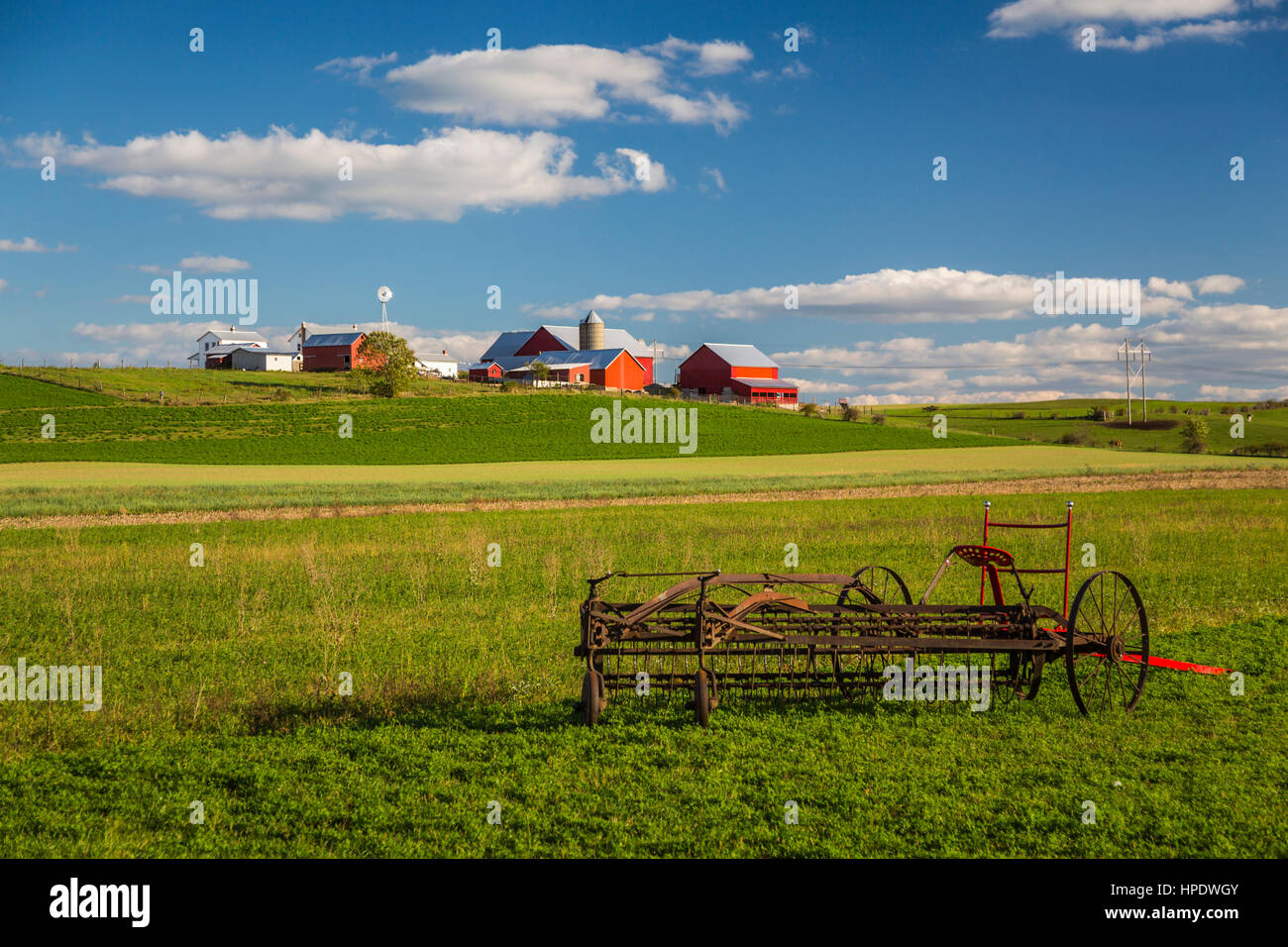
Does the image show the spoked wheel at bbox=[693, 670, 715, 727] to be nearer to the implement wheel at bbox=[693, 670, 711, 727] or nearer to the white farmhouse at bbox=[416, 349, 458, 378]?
the implement wheel at bbox=[693, 670, 711, 727]

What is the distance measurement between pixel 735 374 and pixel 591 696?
365 feet

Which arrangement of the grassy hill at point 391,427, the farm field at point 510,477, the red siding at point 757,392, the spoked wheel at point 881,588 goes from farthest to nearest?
the red siding at point 757,392 < the grassy hill at point 391,427 < the farm field at point 510,477 < the spoked wheel at point 881,588

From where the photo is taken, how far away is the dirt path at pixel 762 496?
32.8 m

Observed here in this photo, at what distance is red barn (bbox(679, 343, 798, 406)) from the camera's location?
4643 inches

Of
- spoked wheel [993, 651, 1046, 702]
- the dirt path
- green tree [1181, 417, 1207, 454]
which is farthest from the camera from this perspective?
green tree [1181, 417, 1207, 454]

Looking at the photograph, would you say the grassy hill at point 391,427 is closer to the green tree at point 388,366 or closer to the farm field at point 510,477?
the green tree at point 388,366

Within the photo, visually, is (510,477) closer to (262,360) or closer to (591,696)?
(591,696)

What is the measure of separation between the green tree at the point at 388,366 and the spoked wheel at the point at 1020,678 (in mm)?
92062

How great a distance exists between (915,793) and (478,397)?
298 feet

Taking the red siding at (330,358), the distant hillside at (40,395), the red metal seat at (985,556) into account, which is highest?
the red siding at (330,358)

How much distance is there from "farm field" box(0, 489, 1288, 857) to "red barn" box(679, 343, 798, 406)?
100 m

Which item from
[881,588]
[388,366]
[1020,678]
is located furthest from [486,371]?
[1020,678]

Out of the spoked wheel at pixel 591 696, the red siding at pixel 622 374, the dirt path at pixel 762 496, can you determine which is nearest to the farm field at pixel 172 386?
the red siding at pixel 622 374

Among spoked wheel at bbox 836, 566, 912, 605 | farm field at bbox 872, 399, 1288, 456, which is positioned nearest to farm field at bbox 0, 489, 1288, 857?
spoked wheel at bbox 836, 566, 912, 605
